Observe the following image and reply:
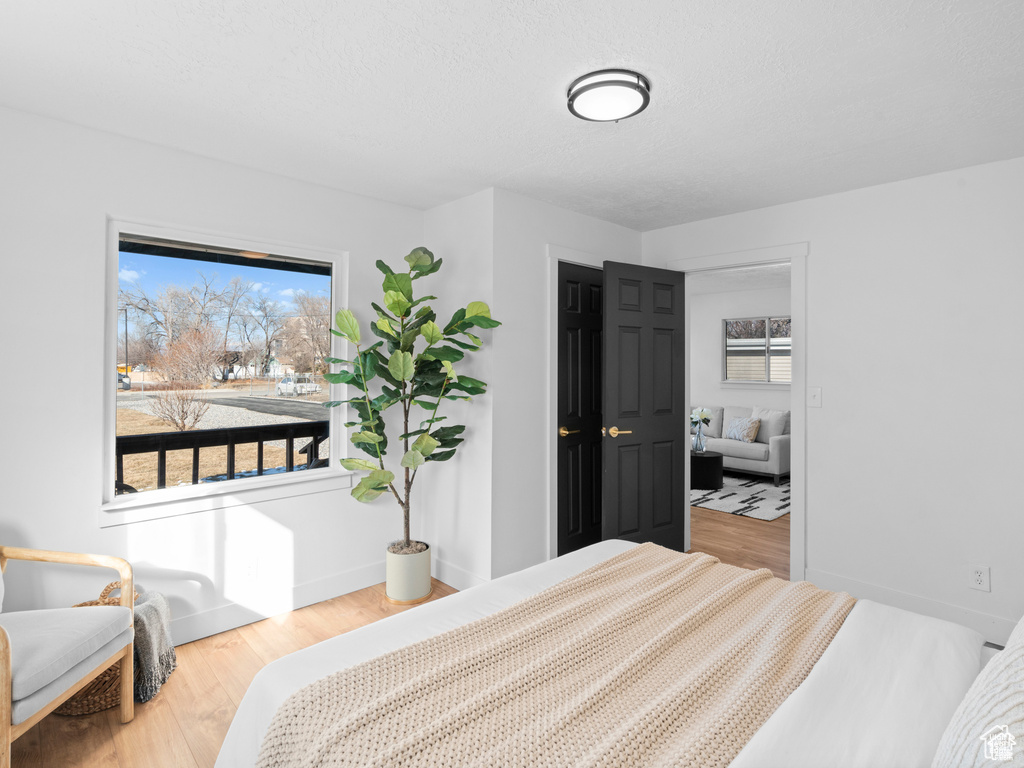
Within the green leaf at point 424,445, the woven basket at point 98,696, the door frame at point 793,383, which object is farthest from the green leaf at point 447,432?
the woven basket at point 98,696

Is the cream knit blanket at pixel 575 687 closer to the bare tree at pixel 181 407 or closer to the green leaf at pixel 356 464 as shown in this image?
the green leaf at pixel 356 464

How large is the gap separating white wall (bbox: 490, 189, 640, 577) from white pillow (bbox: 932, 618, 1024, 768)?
246 centimetres

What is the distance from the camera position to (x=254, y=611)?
301cm

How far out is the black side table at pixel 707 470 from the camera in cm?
598

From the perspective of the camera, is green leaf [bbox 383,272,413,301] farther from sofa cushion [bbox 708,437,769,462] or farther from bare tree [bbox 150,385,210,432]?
sofa cushion [bbox 708,437,769,462]

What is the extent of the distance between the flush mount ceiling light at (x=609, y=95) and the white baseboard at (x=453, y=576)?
2.58 metres

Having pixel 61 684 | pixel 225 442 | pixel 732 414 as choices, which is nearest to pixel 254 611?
pixel 225 442

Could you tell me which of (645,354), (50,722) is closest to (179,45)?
(50,722)

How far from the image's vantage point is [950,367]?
2.90 m

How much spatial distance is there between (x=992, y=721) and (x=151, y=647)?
2.74m

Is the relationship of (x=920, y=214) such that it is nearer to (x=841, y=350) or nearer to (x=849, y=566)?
(x=841, y=350)

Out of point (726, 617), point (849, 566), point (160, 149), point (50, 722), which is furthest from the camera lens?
point (849, 566)

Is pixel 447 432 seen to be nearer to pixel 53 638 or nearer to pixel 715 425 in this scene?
pixel 53 638

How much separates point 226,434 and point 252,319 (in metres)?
0.64
